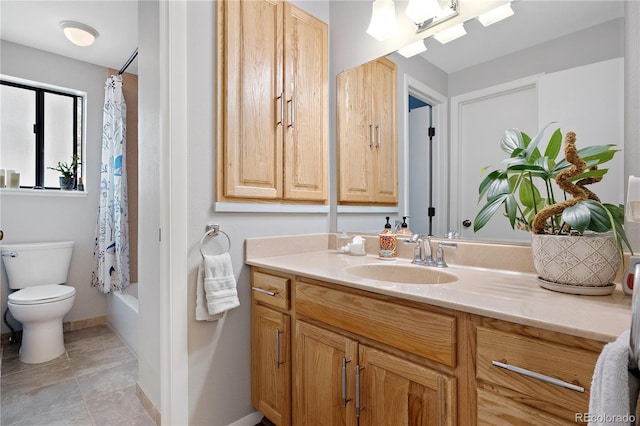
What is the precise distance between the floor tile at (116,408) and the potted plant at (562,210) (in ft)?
6.30

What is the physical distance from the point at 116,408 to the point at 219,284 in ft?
3.45

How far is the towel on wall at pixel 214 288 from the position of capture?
132 centimetres

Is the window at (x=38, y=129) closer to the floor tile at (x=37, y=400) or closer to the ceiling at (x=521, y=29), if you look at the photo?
the floor tile at (x=37, y=400)

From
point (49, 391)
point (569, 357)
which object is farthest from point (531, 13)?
point (49, 391)

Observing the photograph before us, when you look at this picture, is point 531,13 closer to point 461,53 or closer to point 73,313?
point 461,53

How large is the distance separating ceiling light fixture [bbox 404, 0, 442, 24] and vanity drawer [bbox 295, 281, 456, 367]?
4.11ft

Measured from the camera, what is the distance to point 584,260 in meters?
0.86

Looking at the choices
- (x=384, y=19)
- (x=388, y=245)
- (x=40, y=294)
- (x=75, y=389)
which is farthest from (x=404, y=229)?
(x=40, y=294)

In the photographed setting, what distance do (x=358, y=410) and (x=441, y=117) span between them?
1.24 metres

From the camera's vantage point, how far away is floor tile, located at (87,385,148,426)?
1.59 meters

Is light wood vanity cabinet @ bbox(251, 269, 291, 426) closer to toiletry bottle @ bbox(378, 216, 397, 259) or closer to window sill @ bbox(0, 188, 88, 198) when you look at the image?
toiletry bottle @ bbox(378, 216, 397, 259)

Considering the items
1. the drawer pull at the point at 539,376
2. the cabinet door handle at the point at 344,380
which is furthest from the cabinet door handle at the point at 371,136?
the drawer pull at the point at 539,376

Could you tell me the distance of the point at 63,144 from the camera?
2836 millimetres

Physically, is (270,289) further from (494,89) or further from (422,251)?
(494,89)
